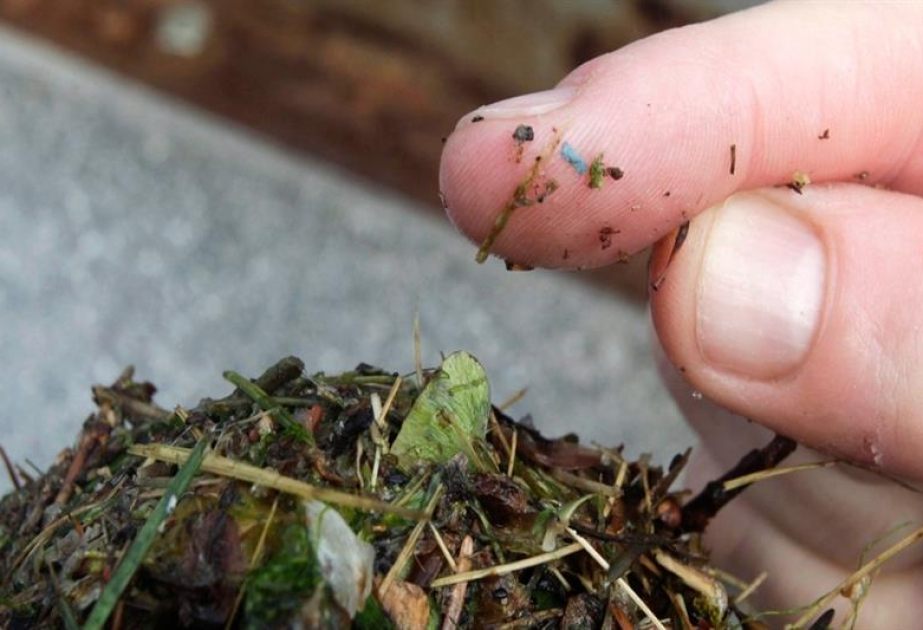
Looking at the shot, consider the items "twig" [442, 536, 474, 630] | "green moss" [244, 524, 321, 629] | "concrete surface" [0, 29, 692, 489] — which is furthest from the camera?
"concrete surface" [0, 29, 692, 489]

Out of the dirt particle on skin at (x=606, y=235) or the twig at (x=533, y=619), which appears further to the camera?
the dirt particle on skin at (x=606, y=235)

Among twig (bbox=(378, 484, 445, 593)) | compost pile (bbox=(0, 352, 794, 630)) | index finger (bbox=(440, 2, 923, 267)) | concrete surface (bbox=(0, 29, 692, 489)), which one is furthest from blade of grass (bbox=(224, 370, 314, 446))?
concrete surface (bbox=(0, 29, 692, 489))

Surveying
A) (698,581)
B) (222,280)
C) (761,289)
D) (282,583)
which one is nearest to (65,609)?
(282,583)

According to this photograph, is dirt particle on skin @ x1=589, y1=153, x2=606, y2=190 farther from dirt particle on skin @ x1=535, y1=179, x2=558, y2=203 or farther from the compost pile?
the compost pile

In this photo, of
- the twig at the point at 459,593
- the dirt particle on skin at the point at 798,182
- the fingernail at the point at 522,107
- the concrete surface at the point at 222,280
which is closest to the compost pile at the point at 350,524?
the twig at the point at 459,593

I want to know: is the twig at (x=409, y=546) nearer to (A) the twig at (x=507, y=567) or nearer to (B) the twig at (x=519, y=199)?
(A) the twig at (x=507, y=567)

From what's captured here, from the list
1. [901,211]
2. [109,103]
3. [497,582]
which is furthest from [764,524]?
[109,103]

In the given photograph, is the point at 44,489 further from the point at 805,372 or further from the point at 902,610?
the point at 902,610
